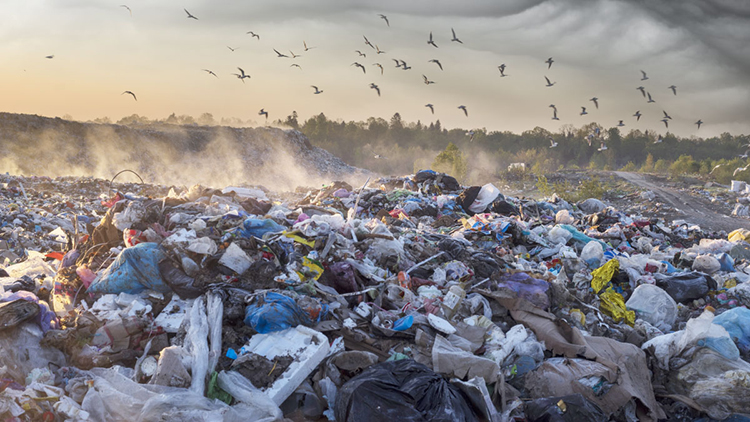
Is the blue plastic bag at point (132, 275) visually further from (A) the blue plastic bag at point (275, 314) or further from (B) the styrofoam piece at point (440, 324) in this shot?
(B) the styrofoam piece at point (440, 324)

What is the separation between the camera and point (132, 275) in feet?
11.5

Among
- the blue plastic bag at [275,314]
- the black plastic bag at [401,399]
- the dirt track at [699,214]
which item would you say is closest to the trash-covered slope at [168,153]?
the dirt track at [699,214]

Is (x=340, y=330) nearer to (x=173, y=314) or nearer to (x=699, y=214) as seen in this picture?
(x=173, y=314)

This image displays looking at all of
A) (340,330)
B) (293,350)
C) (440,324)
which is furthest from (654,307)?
(293,350)

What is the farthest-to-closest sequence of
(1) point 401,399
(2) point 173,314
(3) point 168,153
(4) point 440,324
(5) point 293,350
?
(3) point 168,153, (4) point 440,324, (2) point 173,314, (5) point 293,350, (1) point 401,399

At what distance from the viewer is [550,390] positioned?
2.98 m

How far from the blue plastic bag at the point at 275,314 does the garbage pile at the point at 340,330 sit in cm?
1

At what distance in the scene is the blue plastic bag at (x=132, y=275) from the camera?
348 cm

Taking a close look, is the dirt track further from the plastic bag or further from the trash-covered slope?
the trash-covered slope

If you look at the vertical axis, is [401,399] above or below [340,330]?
above

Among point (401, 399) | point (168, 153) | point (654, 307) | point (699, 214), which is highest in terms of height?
point (401, 399)

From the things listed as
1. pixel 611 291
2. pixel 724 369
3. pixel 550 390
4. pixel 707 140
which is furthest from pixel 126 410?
pixel 707 140

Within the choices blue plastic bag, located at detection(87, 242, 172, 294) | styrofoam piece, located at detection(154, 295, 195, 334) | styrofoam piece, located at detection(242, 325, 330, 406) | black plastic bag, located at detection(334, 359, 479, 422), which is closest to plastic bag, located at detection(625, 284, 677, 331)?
black plastic bag, located at detection(334, 359, 479, 422)

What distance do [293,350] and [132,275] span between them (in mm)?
1596
